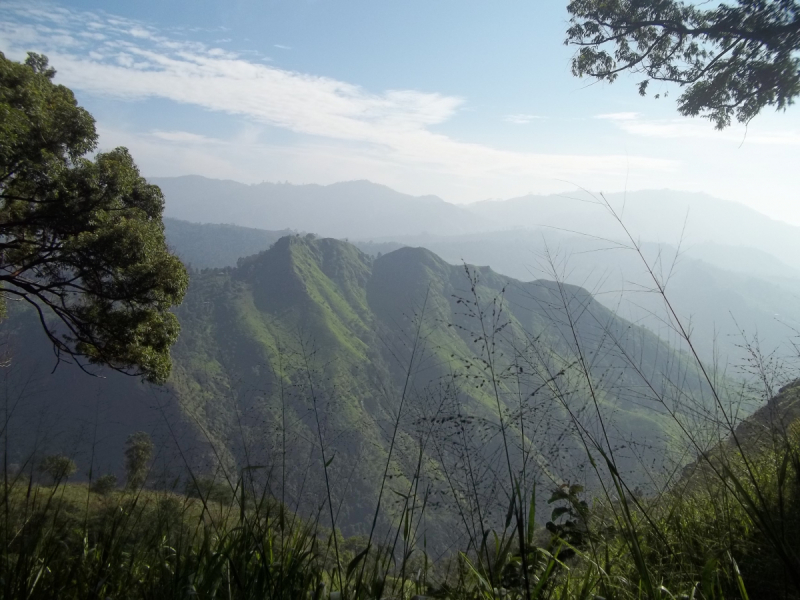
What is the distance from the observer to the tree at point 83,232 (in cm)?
821

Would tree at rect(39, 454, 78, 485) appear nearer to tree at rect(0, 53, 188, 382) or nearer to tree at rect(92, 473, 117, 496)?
tree at rect(92, 473, 117, 496)

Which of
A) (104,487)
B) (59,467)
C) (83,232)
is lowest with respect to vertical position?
(104,487)

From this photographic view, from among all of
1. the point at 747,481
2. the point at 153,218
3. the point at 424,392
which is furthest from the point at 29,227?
the point at 747,481

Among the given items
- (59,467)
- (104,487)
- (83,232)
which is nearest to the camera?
(59,467)

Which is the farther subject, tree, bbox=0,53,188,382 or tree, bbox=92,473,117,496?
tree, bbox=0,53,188,382

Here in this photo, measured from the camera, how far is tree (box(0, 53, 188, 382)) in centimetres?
821

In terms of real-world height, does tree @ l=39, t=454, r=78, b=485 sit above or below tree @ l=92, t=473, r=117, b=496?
above

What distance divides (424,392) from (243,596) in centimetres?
203

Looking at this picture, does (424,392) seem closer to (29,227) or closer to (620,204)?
(620,204)

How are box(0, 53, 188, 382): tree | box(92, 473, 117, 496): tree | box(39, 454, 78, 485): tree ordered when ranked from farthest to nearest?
box(0, 53, 188, 382): tree → box(92, 473, 117, 496): tree → box(39, 454, 78, 485): tree

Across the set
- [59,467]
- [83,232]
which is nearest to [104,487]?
[59,467]

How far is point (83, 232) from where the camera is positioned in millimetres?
9047

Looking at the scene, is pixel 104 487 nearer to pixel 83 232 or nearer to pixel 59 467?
pixel 59 467

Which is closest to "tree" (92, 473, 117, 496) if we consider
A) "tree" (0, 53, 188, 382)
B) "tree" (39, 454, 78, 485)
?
"tree" (39, 454, 78, 485)
